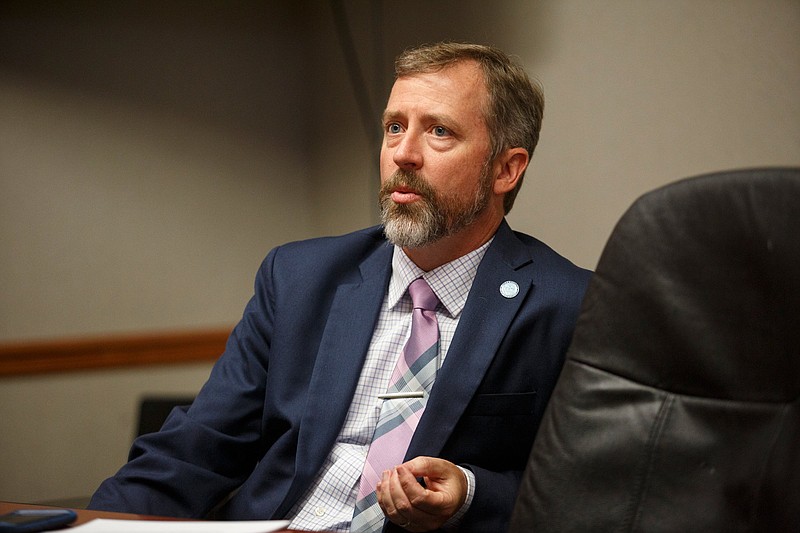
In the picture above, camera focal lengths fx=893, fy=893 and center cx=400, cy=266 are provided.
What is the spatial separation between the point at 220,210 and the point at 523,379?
7.72ft

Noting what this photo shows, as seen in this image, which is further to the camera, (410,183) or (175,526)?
(410,183)

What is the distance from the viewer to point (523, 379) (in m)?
1.64

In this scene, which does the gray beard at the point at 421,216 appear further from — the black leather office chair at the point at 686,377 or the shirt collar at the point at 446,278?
the black leather office chair at the point at 686,377

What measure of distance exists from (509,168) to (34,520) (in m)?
1.19

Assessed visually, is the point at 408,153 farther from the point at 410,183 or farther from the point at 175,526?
the point at 175,526

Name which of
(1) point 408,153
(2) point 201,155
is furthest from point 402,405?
(2) point 201,155

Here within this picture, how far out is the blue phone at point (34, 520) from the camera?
40.3 inches

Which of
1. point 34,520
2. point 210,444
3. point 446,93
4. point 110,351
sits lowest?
point 110,351

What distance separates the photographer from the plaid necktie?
158 cm

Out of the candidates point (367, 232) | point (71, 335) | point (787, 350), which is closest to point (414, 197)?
point (367, 232)

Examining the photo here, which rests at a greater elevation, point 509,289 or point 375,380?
point 509,289

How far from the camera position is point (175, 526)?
1055mm

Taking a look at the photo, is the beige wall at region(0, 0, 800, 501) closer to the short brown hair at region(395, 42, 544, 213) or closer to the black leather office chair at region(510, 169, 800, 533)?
the short brown hair at region(395, 42, 544, 213)

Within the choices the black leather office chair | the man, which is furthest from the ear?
the black leather office chair
